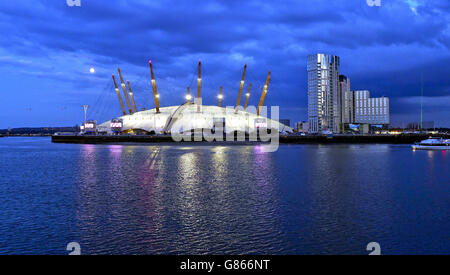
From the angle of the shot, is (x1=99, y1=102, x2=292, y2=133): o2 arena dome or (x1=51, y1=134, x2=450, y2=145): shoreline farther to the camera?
(x1=99, y1=102, x2=292, y2=133): o2 arena dome

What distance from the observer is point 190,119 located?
145375 millimetres

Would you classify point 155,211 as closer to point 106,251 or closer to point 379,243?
point 106,251

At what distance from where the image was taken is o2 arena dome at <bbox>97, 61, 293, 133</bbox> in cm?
14188

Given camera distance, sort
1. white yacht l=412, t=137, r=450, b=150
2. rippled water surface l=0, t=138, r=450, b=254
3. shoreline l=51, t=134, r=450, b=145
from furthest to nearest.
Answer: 1. shoreline l=51, t=134, r=450, b=145
2. white yacht l=412, t=137, r=450, b=150
3. rippled water surface l=0, t=138, r=450, b=254

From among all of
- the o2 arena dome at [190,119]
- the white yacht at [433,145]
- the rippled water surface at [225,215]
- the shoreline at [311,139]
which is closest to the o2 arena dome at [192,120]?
the o2 arena dome at [190,119]

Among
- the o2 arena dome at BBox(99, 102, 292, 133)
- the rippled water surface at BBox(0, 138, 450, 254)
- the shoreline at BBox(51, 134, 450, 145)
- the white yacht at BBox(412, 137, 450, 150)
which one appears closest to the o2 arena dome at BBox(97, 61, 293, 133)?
the o2 arena dome at BBox(99, 102, 292, 133)

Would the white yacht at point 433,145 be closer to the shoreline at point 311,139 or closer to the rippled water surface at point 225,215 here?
the shoreline at point 311,139

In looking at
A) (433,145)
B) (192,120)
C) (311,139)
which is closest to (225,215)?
(433,145)

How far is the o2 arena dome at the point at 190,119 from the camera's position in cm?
14188

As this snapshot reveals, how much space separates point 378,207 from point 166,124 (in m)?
130

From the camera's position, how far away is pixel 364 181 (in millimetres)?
30188

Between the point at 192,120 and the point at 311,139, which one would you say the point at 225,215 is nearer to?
the point at 311,139

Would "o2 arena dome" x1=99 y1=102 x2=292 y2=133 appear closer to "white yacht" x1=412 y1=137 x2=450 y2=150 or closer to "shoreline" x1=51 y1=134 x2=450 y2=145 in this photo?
"shoreline" x1=51 y1=134 x2=450 y2=145
